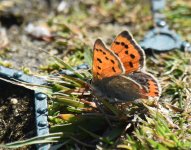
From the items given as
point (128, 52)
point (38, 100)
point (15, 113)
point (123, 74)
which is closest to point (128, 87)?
point (123, 74)

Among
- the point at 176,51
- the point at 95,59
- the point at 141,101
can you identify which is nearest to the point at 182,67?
the point at 176,51

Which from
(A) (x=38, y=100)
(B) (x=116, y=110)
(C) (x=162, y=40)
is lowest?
(B) (x=116, y=110)

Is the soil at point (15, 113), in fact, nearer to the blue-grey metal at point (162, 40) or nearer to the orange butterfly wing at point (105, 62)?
the orange butterfly wing at point (105, 62)

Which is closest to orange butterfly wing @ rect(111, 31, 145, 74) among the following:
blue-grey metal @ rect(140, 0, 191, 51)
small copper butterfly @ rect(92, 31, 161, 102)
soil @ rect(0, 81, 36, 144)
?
small copper butterfly @ rect(92, 31, 161, 102)

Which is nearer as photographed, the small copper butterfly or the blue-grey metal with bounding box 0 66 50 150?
the small copper butterfly

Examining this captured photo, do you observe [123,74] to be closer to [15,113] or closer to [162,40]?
[15,113]

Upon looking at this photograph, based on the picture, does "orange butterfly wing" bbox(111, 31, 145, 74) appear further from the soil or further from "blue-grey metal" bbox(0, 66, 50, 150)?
the soil

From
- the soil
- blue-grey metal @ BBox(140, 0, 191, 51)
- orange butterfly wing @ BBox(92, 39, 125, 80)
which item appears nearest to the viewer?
orange butterfly wing @ BBox(92, 39, 125, 80)
